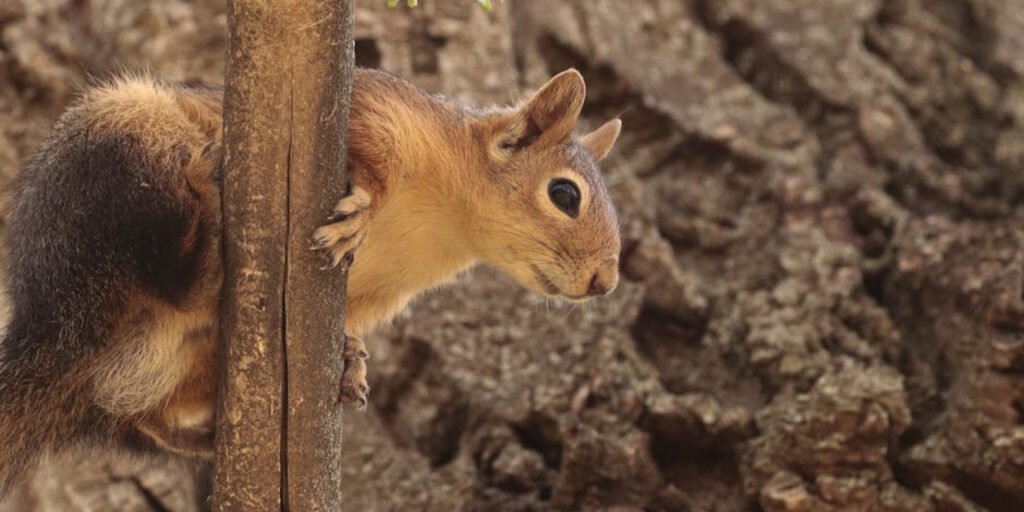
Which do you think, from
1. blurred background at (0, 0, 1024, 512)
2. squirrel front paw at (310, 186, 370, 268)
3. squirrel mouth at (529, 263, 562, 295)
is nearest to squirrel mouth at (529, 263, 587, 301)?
squirrel mouth at (529, 263, 562, 295)

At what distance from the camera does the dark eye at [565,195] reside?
3582 millimetres

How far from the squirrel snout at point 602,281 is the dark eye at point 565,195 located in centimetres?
19

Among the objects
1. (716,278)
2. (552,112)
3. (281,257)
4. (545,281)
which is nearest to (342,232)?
(281,257)

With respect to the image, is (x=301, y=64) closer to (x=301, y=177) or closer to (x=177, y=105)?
(x=301, y=177)

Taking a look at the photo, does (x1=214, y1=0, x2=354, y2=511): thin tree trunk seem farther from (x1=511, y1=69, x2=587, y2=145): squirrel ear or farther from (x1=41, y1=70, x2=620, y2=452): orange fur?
(x1=511, y1=69, x2=587, y2=145): squirrel ear

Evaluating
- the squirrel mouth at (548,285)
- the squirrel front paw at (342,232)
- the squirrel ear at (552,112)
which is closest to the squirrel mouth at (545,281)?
the squirrel mouth at (548,285)

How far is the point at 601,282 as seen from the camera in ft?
11.5

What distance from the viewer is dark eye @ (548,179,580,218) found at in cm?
358

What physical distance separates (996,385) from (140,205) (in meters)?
2.45

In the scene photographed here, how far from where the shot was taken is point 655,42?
5199 millimetres

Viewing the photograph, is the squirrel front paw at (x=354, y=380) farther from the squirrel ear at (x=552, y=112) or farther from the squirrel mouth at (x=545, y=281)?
the squirrel ear at (x=552, y=112)

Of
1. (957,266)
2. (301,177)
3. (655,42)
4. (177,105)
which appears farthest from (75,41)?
(957,266)

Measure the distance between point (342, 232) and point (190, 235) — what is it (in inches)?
16.0

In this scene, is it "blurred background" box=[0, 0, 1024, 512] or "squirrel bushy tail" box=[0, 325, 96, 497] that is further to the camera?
"blurred background" box=[0, 0, 1024, 512]
